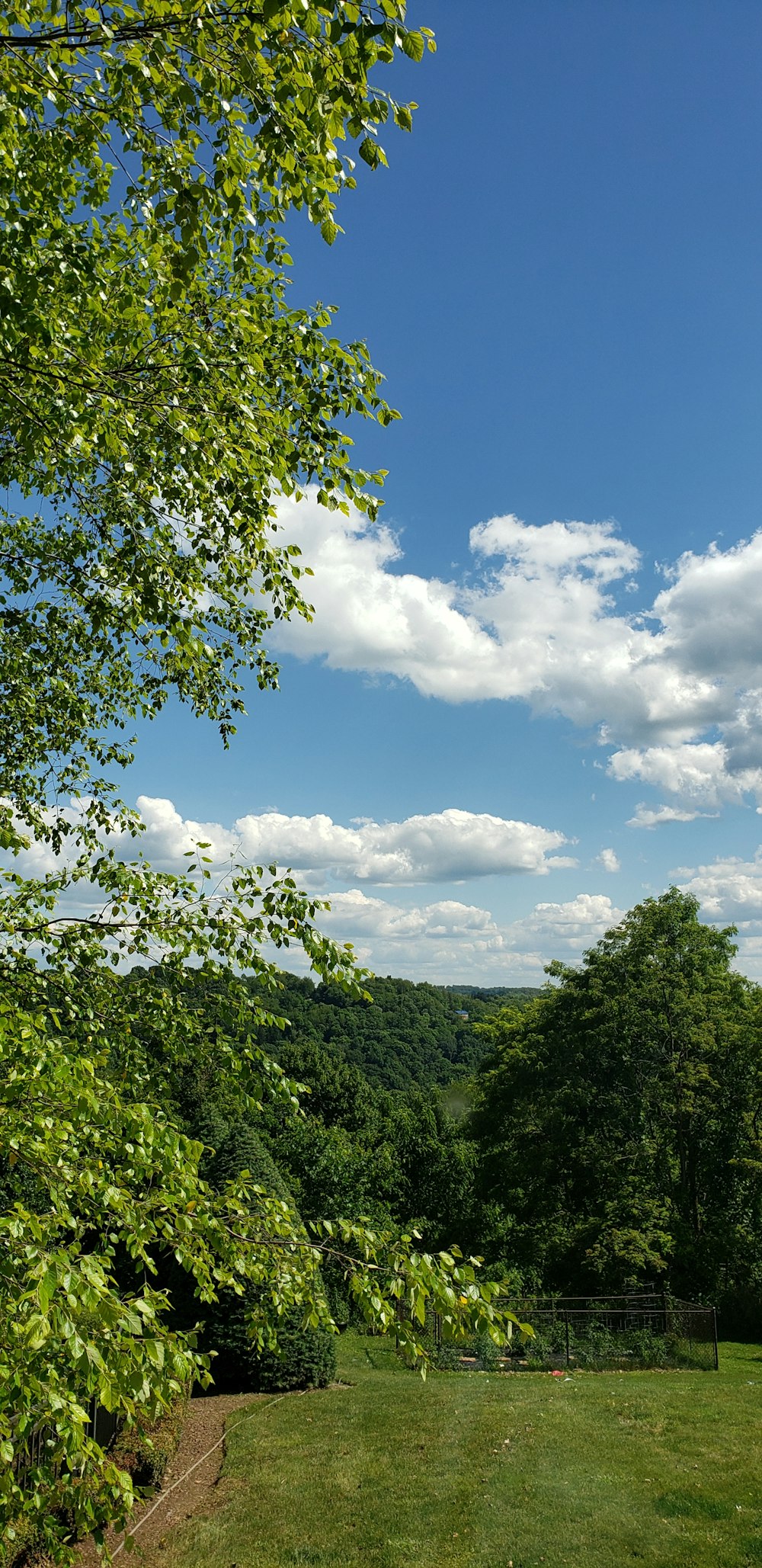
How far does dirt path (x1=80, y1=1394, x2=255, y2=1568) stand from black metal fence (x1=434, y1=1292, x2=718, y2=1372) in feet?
19.0

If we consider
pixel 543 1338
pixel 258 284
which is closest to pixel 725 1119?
pixel 543 1338

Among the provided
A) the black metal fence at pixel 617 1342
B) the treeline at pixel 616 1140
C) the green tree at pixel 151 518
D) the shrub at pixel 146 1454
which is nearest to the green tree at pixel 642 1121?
Result: the treeline at pixel 616 1140

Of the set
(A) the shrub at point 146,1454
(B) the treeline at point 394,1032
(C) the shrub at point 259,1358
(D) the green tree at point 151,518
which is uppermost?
(D) the green tree at point 151,518

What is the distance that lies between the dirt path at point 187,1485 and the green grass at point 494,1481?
327 millimetres

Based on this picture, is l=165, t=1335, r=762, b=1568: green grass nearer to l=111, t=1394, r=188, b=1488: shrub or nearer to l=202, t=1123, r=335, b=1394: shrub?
l=202, t=1123, r=335, b=1394: shrub

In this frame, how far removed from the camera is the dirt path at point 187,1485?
9359 millimetres

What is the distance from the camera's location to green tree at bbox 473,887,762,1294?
74.6ft

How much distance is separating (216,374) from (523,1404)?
15467 mm

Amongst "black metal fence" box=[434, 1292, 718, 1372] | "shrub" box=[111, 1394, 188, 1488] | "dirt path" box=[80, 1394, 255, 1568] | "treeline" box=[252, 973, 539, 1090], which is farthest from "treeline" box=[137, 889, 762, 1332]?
"treeline" box=[252, 973, 539, 1090]

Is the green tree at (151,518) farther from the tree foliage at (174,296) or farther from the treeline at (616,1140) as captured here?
the treeline at (616,1140)

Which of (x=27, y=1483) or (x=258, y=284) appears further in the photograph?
(x=27, y=1483)

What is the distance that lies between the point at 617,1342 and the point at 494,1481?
1009 centimetres

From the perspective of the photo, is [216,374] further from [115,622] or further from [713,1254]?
[713,1254]

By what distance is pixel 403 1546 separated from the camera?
28.6 feet
